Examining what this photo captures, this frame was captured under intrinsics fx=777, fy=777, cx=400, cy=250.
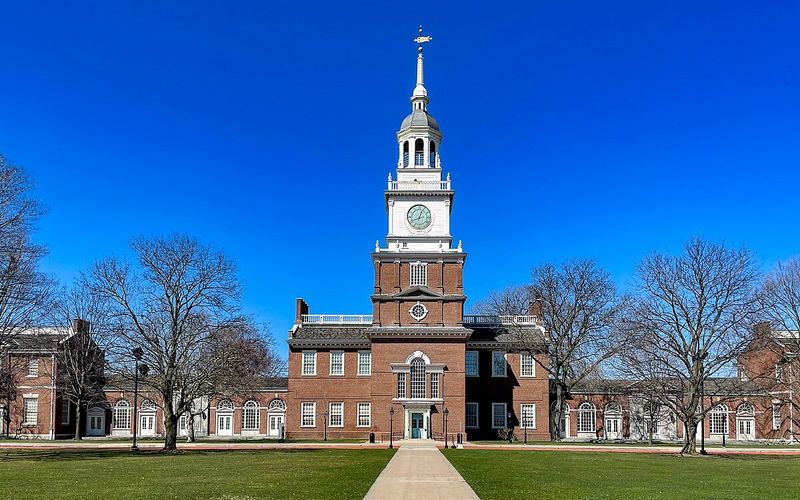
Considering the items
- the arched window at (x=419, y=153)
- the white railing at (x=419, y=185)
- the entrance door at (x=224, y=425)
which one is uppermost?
the arched window at (x=419, y=153)

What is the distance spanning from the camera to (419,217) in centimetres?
5831

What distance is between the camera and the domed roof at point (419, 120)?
59.2 meters

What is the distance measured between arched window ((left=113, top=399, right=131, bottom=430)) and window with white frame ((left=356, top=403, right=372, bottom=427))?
20571mm

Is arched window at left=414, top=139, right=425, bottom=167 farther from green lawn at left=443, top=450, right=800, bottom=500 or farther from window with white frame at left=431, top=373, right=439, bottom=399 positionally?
green lawn at left=443, top=450, right=800, bottom=500

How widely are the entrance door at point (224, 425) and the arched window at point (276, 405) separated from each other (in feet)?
11.9

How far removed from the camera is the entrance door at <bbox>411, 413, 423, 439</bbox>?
178 ft

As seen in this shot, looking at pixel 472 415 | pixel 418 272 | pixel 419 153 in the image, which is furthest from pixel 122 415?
pixel 419 153

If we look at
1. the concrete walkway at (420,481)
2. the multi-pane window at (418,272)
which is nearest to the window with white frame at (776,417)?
the multi-pane window at (418,272)

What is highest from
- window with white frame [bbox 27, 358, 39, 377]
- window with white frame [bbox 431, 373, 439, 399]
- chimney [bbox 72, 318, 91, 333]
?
chimney [bbox 72, 318, 91, 333]

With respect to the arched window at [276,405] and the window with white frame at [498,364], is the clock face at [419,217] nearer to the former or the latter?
the window with white frame at [498,364]

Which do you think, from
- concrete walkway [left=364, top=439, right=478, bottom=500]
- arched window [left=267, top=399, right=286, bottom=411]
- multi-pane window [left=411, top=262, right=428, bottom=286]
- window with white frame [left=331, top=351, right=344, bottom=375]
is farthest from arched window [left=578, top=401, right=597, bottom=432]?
concrete walkway [left=364, top=439, right=478, bottom=500]

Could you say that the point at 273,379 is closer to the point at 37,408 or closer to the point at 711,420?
the point at 37,408

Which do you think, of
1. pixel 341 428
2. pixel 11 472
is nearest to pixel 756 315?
pixel 341 428

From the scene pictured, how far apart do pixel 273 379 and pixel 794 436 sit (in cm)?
4353
